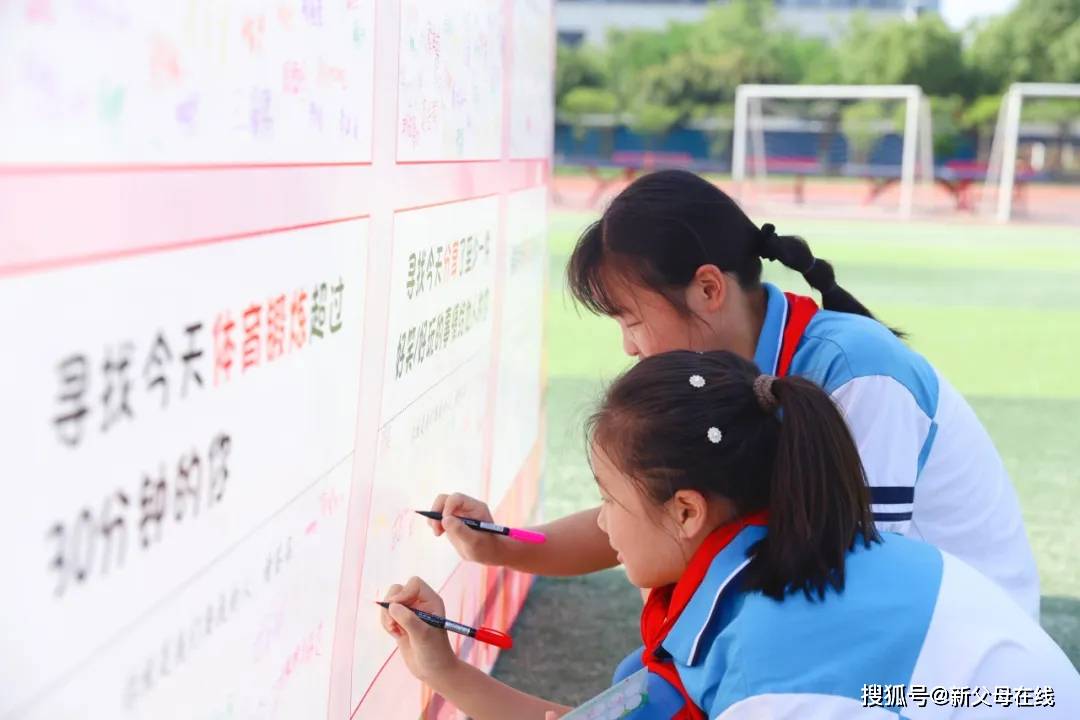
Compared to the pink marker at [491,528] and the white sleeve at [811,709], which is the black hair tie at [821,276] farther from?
the white sleeve at [811,709]

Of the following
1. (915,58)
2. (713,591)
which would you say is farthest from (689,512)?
(915,58)

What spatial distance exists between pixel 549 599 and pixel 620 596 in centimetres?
17

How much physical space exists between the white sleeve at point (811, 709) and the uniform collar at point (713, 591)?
125 mm

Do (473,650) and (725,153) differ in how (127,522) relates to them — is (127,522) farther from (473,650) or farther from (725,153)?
(725,153)

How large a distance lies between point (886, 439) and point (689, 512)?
1.42 ft

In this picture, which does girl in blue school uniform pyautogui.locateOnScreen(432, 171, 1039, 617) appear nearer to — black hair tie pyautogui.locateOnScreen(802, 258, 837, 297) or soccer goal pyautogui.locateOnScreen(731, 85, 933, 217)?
black hair tie pyautogui.locateOnScreen(802, 258, 837, 297)

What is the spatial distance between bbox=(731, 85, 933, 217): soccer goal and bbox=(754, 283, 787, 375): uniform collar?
18300 millimetres

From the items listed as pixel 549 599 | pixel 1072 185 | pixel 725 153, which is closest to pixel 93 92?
pixel 549 599

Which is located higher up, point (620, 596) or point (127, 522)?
point (127, 522)

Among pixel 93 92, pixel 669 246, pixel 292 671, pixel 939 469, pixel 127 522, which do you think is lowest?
pixel 292 671

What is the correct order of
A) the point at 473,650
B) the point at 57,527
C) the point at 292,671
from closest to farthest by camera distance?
the point at 57,527 < the point at 292,671 < the point at 473,650

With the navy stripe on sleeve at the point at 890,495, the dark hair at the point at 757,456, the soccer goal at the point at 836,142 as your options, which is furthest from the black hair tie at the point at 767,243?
the soccer goal at the point at 836,142

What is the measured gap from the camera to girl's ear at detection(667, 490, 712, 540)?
1282 millimetres

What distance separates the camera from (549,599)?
2.93 metres
